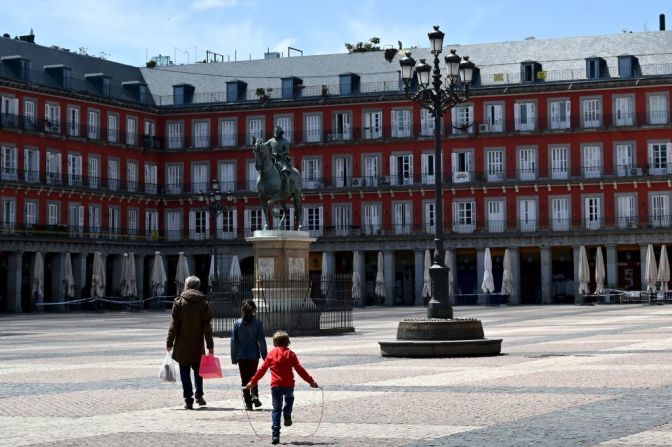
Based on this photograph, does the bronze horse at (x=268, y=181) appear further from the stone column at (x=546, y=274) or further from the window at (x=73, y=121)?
the window at (x=73, y=121)

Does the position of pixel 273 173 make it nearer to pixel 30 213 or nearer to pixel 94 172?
pixel 30 213

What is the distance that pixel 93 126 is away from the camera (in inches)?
3521

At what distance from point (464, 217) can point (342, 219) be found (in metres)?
9.10

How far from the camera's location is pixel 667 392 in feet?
58.4

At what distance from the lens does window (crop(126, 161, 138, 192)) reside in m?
93.0

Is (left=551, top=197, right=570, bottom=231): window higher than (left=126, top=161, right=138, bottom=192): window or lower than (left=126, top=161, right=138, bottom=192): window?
lower

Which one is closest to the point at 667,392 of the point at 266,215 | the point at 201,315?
the point at 201,315

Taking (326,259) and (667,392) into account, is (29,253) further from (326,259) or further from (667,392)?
(667,392)

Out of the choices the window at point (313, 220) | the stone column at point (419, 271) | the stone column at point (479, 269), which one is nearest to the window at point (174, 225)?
the window at point (313, 220)

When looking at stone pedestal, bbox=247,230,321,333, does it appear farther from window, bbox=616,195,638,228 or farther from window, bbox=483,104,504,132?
window, bbox=483,104,504,132

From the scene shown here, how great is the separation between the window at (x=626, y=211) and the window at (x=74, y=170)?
3666 cm

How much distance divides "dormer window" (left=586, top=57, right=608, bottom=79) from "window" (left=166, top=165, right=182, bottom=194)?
102 feet

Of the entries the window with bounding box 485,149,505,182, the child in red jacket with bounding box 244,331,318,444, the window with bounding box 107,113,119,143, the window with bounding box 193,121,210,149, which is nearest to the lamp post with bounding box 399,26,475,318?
the child in red jacket with bounding box 244,331,318,444

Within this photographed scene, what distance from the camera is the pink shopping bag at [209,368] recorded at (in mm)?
16828
